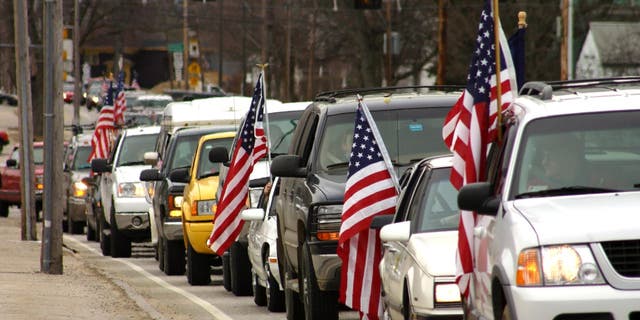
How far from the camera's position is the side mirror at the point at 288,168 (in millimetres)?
14344

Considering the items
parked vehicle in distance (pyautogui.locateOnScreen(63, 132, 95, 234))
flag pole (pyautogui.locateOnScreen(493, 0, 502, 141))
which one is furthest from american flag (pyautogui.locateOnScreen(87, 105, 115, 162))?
flag pole (pyautogui.locateOnScreen(493, 0, 502, 141))

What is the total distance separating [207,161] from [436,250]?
11.4 meters

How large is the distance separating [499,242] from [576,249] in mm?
680

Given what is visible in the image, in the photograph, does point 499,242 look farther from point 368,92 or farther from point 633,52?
point 633,52

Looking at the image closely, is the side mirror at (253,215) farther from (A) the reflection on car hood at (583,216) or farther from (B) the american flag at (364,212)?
(A) the reflection on car hood at (583,216)

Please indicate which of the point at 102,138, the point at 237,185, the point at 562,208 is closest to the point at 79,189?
the point at 102,138

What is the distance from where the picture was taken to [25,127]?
33.4m

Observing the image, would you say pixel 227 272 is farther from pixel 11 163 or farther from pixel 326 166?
pixel 11 163

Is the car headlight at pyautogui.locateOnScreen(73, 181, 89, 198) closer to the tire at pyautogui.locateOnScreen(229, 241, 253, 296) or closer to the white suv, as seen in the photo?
the tire at pyautogui.locateOnScreen(229, 241, 253, 296)

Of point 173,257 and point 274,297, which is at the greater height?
point 274,297

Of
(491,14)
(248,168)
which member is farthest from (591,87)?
(248,168)

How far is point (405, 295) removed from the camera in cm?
1102

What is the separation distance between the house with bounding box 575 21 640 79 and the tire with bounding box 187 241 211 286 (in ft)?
187

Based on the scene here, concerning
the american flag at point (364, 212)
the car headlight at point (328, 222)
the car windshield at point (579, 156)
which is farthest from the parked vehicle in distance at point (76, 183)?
the car windshield at point (579, 156)
